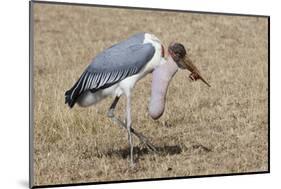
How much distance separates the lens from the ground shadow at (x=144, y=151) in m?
3.73

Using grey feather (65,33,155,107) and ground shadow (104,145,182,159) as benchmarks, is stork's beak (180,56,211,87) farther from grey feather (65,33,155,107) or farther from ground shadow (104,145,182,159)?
ground shadow (104,145,182,159)

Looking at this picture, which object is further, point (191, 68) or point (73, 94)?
point (191, 68)

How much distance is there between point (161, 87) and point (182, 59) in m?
0.24

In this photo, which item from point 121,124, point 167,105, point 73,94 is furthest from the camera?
point 167,105

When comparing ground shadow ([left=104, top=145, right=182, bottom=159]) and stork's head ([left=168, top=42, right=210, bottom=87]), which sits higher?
stork's head ([left=168, top=42, right=210, bottom=87])

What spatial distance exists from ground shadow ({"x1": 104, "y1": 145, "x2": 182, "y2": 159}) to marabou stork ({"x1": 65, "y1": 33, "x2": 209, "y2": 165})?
33mm

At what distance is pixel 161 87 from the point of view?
151 inches

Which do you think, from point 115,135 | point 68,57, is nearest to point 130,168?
point 115,135

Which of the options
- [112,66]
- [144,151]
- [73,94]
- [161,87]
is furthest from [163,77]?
[73,94]

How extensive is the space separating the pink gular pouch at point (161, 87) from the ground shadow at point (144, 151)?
208mm

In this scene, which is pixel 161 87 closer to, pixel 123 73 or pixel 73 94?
pixel 123 73

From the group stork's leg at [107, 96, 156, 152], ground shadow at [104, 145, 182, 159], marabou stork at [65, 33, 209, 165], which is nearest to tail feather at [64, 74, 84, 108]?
marabou stork at [65, 33, 209, 165]

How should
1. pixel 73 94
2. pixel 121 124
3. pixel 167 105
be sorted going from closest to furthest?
pixel 73 94
pixel 121 124
pixel 167 105

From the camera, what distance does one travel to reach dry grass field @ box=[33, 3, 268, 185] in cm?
357
